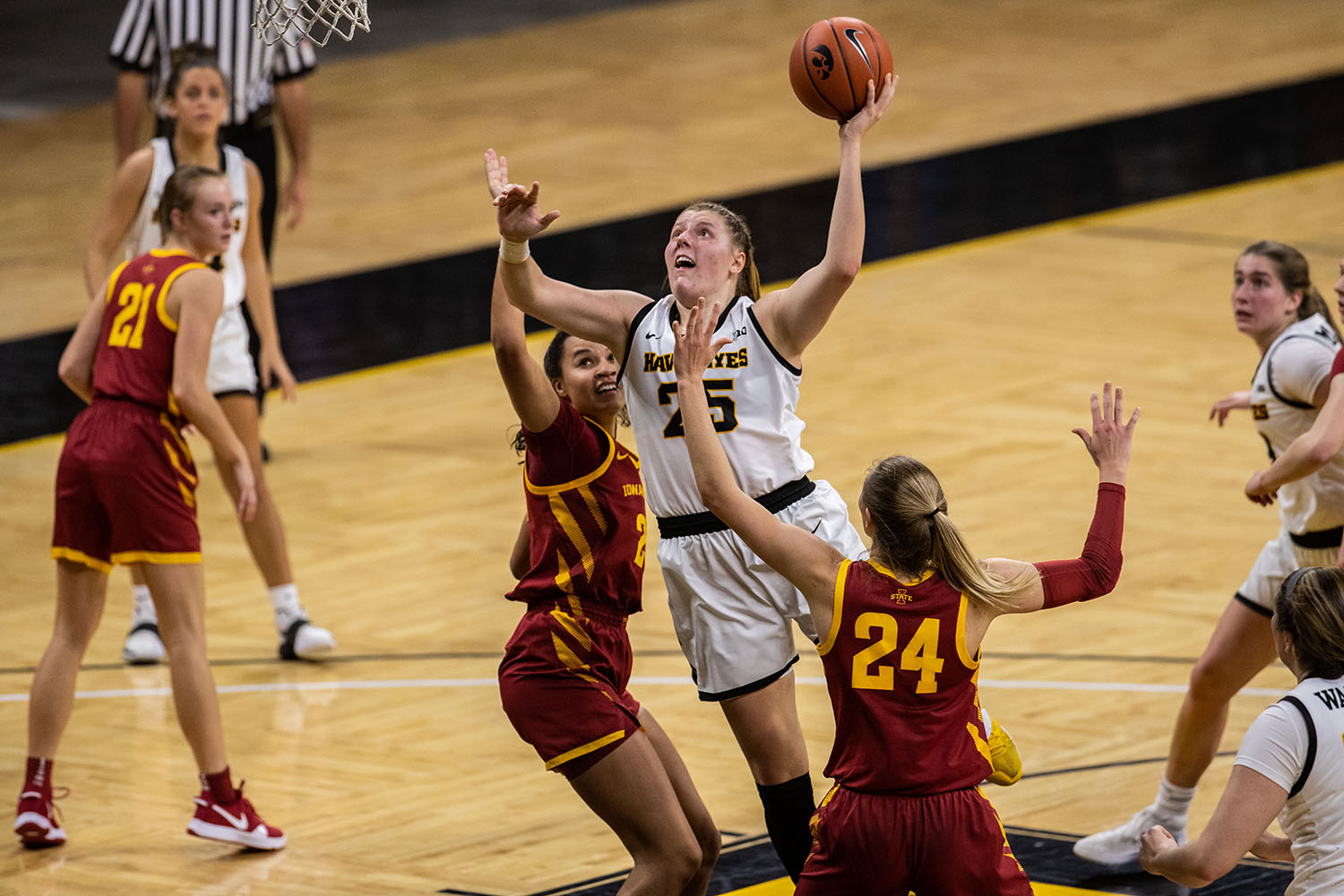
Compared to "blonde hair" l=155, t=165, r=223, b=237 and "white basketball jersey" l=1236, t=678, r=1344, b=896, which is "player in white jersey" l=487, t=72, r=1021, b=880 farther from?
"blonde hair" l=155, t=165, r=223, b=237

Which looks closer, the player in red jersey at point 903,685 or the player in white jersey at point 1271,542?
the player in red jersey at point 903,685

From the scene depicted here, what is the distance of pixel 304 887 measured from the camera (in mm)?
6188

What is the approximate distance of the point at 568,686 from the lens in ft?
17.3

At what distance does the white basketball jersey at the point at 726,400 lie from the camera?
5.37m

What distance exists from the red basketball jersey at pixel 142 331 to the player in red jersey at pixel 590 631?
1.66 metres

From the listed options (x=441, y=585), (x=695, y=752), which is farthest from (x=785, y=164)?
(x=695, y=752)

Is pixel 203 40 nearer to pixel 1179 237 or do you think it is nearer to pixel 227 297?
pixel 227 297

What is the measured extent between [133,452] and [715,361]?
2.07m

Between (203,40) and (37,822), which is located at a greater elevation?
(203,40)

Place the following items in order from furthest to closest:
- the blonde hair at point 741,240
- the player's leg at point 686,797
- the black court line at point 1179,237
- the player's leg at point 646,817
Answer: the black court line at point 1179,237 < the blonde hair at point 741,240 < the player's leg at point 686,797 < the player's leg at point 646,817

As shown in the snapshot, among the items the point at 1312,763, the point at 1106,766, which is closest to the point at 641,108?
the point at 1106,766

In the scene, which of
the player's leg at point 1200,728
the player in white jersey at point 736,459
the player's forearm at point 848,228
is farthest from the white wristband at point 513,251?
the player's leg at point 1200,728

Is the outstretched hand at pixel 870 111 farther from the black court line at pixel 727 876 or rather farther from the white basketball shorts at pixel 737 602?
the black court line at pixel 727 876

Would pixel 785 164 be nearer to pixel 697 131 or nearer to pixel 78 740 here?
pixel 697 131
